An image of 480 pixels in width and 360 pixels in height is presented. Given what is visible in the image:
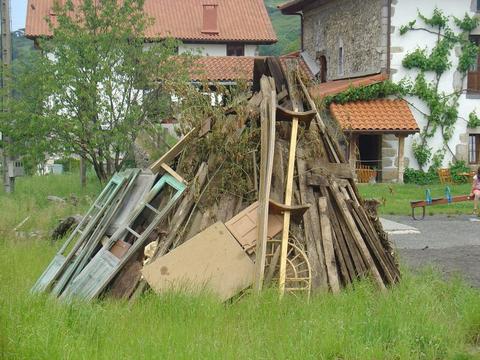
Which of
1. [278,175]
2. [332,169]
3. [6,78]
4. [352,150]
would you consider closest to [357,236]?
[332,169]

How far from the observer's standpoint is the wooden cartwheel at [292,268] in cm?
857

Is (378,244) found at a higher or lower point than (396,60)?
lower

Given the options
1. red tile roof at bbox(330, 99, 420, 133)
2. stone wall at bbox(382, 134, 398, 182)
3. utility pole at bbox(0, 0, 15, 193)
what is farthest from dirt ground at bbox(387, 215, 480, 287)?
utility pole at bbox(0, 0, 15, 193)

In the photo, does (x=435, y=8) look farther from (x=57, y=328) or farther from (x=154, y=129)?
(x=57, y=328)

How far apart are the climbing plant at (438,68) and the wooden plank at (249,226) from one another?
19.6 m

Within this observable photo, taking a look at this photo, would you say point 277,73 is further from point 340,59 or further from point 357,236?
point 340,59

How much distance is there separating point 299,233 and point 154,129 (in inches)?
403

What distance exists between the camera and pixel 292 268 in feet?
28.7

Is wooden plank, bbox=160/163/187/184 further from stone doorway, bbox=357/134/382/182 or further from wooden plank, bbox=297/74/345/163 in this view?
stone doorway, bbox=357/134/382/182

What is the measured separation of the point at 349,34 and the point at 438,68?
170 inches

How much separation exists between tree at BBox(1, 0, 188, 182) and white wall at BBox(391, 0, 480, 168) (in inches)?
391

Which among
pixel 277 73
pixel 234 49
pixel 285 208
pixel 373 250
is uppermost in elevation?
pixel 234 49

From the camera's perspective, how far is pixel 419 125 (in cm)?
2792

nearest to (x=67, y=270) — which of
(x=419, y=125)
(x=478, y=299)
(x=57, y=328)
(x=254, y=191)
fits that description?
(x=254, y=191)
